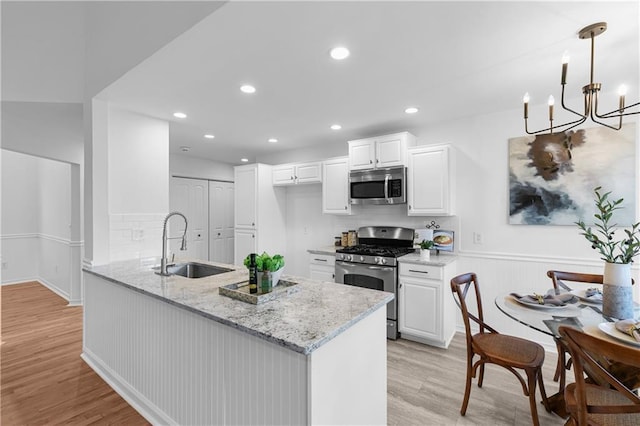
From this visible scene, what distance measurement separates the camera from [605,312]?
1653 millimetres

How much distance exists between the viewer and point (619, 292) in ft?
5.30

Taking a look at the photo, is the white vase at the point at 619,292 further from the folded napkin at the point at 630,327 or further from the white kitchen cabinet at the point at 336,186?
the white kitchen cabinet at the point at 336,186

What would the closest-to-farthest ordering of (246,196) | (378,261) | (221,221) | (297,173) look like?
(378,261) → (297,173) → (246,196) → (221,221)

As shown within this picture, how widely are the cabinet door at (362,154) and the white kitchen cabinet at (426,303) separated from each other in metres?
1.32

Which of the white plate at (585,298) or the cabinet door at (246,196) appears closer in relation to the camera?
the white plate at (585,298)

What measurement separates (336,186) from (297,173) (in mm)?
757

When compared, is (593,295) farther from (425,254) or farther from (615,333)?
(425,254)

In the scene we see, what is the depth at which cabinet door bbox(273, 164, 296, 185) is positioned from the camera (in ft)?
14.8

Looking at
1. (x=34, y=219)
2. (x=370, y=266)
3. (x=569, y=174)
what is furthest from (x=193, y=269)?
(x=34, y=219)

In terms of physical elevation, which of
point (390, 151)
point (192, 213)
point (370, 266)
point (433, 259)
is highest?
point (390, 151)

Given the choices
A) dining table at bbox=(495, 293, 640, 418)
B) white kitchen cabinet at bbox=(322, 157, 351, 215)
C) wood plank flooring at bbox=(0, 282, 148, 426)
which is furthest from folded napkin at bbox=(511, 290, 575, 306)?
wood plank flooring at bbox=(0, 282, 148, 426)

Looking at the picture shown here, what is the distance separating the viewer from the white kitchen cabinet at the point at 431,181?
319 centimetres

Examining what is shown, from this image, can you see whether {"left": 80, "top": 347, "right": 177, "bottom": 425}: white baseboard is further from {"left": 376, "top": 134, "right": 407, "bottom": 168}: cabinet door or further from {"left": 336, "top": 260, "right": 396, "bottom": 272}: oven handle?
{"left": 376, "top": 134, "right": 407, "bottom": 168}: cabinet door

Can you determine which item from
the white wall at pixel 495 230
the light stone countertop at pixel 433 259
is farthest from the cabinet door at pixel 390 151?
the light stone countertop at pixel 433 259
